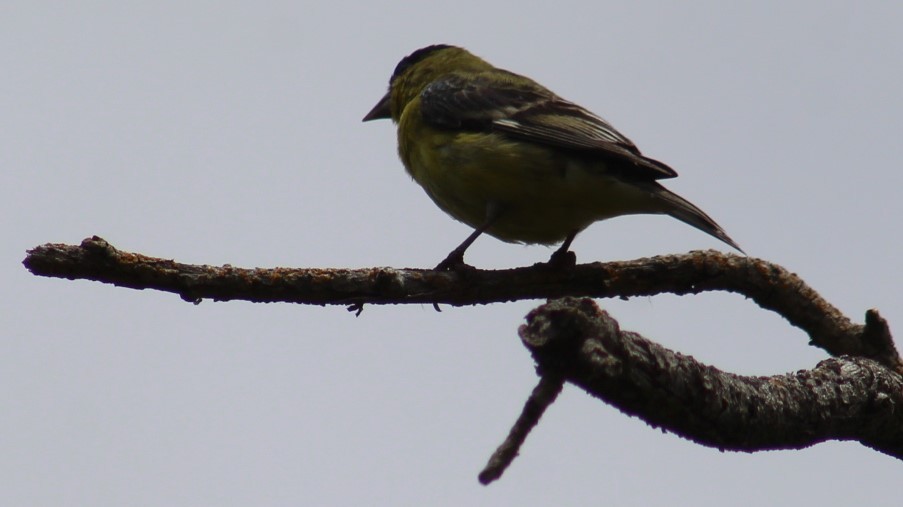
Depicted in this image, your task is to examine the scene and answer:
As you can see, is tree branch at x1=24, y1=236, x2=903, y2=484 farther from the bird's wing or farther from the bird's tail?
the bird's wing

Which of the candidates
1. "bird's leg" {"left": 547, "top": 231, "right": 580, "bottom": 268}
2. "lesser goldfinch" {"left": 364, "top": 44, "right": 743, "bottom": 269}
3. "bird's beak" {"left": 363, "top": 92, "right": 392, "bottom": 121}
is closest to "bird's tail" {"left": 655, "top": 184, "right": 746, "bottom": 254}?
"lesser goldfinch" {"left": 364, "top": 44, "right": 743, "bottom": 269}

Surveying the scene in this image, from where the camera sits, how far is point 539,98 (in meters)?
6.89

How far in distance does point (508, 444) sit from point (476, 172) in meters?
3.79

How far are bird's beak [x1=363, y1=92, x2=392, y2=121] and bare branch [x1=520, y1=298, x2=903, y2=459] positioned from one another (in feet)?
16.4

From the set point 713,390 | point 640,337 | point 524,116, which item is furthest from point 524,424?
point 524,116

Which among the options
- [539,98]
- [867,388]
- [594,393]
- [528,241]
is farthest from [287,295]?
[539,98]

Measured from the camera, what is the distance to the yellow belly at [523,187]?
5820 mm

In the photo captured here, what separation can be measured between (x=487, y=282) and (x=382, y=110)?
3.90m

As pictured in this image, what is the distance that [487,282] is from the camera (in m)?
4.67

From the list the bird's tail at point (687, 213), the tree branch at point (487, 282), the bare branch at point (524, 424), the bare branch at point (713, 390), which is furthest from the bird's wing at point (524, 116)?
the bare branch at point (524, 424)

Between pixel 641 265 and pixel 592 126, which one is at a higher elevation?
Answer: pixel 592 126

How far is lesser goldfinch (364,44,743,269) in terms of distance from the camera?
18.8ft

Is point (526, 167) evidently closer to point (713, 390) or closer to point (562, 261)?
point (562, 261)

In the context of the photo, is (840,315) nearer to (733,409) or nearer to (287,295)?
(733,409)
